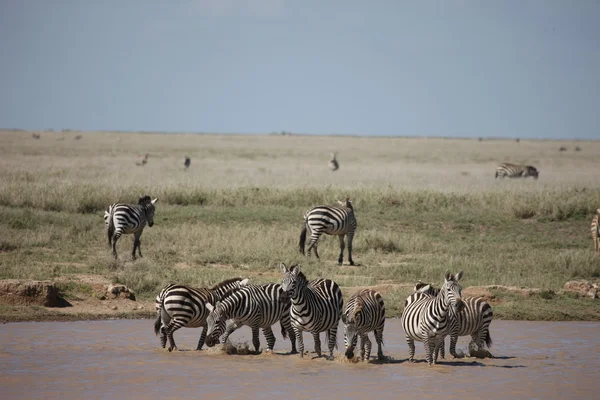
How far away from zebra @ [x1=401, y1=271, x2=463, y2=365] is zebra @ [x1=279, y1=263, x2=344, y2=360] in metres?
0.92

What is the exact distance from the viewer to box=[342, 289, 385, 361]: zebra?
975 centimetres

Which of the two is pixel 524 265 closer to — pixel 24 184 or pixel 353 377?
pixel 353 377

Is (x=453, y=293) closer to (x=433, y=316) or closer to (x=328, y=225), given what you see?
(x=433, y=316)

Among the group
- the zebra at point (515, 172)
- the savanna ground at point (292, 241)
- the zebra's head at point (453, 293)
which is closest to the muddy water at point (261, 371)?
the zebra's head at point (453, 293)

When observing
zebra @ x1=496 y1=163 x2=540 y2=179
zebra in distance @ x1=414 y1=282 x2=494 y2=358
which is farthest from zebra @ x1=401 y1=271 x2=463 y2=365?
zebra @ x1=496 y1=163 x2=540 y2=179

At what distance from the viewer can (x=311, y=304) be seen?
1012cm

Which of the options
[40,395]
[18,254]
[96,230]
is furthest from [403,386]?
[96,230]

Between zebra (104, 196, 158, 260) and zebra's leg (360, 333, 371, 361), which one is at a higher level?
zebra (104, 196, 158, 260)

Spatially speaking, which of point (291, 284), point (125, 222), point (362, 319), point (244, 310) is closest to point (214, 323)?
point (244, 310)

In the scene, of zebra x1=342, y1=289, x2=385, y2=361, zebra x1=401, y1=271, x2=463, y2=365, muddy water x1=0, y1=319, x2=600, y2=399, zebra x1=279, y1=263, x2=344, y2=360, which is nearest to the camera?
muddy water x1=0, y1=319, x2=600, y2=399

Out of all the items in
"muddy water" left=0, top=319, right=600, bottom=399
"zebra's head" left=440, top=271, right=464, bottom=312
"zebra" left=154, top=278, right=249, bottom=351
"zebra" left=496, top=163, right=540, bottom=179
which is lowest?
"muddy water" left=0, top=319, right=600, bottom=399

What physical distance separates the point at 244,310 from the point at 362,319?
1.57 m

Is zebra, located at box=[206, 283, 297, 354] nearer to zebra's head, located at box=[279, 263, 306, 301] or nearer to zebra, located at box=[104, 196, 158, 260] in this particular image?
zebra's head, located at box=[279, 263, 306, 301]

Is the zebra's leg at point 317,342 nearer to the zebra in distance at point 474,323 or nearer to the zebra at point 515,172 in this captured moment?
the zebra in distance at point 474,323
